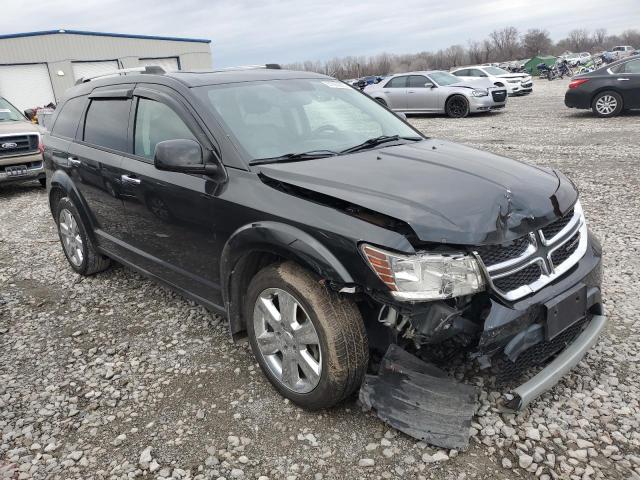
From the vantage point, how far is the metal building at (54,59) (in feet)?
94.5

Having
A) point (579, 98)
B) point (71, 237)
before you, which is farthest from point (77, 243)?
point (579, 98)

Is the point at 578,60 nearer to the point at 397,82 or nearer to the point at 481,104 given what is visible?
the point at 397,82

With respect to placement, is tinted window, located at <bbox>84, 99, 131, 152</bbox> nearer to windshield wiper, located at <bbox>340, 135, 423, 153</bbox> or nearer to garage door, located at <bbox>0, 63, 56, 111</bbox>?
windshield wiper, located at <bbox>340, 135, 423, 153</bbox>

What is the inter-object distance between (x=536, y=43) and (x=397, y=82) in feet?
303

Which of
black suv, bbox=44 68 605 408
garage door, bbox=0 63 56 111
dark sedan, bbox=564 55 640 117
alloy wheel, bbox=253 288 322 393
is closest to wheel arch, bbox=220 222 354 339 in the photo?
black suv, bbox=44 68 605 408

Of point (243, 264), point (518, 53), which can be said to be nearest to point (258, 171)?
point (243, 264)

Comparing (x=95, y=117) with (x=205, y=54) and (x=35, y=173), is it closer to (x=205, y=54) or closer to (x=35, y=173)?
(x=35, y=173)

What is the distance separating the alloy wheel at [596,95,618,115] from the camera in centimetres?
1347

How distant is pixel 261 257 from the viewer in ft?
9.57

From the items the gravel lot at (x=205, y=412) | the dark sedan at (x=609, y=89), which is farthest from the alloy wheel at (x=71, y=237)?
the dark sedan at (x=609, y=89)

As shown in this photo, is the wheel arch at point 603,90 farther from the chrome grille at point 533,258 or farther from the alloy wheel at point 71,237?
the alloy wheel at point 71,237

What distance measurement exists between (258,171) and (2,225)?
6465mm

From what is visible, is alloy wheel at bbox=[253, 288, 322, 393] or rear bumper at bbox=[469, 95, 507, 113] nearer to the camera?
alloy wheel at bbox=[253, 288, 322, 393]

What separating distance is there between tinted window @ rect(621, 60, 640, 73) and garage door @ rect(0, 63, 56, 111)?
2929 cm
